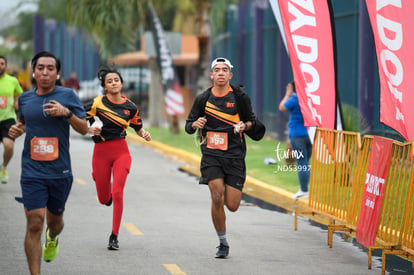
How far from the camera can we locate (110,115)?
10703 mm

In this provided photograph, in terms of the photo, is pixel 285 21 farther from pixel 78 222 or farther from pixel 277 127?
pixel 277 127

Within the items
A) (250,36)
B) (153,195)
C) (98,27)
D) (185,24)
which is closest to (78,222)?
(153,195)

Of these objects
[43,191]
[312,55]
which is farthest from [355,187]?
[43,191]

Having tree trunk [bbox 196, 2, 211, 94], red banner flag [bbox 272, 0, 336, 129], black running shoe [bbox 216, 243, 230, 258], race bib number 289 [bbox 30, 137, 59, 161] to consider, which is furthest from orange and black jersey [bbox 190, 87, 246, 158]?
tree trunk [bbox 196, 2, 211, 94]

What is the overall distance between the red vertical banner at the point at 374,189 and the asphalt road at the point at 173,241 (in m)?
0.31

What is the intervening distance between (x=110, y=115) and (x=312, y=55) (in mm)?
3491

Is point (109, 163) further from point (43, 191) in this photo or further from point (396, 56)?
point (396, 56)

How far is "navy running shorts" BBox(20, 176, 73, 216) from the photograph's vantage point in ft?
26.7

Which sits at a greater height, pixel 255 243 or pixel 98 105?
pixel 98 105

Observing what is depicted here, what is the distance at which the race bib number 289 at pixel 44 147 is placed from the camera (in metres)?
8.06

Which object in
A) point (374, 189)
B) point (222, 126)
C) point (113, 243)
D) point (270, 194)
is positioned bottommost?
point (270, 194)

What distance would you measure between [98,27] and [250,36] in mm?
4943

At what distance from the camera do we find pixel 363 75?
19.5 m

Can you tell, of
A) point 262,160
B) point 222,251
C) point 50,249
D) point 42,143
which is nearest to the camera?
point 42,143
